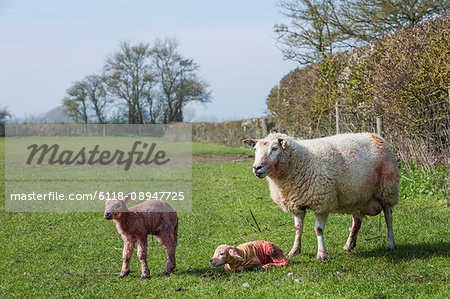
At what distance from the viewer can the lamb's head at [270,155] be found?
6411mm

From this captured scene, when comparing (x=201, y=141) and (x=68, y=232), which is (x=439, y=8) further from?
(x=201, y=141)

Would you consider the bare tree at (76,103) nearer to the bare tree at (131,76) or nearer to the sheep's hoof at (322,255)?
the bare tree at (131,76)

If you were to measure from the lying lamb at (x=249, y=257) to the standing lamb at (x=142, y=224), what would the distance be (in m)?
0.69

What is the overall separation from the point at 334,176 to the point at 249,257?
1751 mm

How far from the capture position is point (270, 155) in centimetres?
656

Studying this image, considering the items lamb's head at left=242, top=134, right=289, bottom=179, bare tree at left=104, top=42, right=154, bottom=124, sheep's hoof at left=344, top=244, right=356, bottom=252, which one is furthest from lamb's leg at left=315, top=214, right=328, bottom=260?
bare tree at left=104, top=42, right=154, bottom=124

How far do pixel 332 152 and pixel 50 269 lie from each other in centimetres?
473

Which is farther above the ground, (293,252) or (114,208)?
(114,208)

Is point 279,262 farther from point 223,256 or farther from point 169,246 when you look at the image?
point 169,246

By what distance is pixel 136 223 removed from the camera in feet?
19.5

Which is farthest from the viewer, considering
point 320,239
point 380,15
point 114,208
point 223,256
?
point 380,15

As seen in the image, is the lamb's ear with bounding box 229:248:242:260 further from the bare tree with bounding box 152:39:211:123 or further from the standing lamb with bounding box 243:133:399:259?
the bare tree with bounding box 152:39:211:123

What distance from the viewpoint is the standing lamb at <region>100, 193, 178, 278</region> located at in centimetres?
590

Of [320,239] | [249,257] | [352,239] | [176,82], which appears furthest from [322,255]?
[176,82]
